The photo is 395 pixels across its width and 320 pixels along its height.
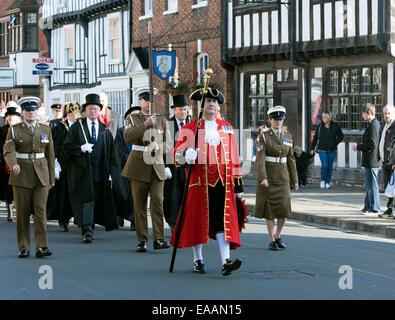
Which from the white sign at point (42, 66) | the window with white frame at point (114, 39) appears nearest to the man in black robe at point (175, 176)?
the window with white frame at point (114, 39)

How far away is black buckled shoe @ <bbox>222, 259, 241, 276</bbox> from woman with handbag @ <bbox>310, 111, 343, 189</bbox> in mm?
12458

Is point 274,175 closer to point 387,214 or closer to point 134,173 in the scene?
point 134,173

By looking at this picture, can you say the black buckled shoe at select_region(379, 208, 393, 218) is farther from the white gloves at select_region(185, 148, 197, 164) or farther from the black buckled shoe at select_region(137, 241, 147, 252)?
the white gloves at select_region(185, 148, 197, 164)

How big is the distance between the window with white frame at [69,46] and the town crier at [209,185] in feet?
101

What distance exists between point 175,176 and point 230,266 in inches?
134

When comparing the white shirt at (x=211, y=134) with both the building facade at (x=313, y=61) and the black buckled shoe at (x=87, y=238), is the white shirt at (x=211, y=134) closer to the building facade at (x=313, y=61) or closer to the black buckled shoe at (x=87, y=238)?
the black buckled shoe at (x=87, y=238)

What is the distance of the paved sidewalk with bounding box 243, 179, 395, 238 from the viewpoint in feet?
46.3

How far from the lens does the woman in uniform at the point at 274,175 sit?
11.5 m

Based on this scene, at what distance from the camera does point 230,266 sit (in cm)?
910

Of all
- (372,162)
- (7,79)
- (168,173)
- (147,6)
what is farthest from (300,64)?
(7,79)

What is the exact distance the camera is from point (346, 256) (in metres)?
10.9

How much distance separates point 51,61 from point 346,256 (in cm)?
3193

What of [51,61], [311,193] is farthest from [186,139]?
[51,61]
